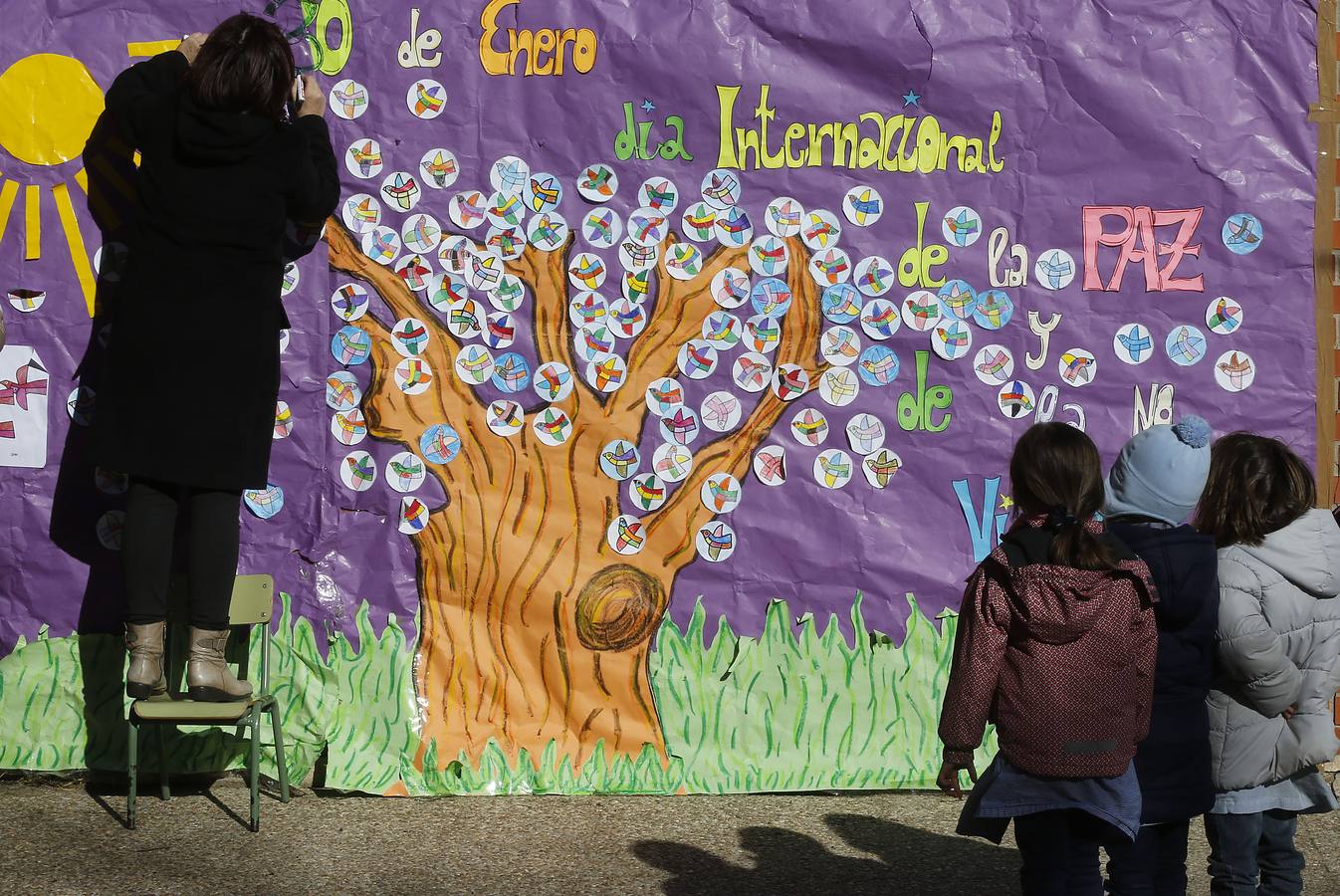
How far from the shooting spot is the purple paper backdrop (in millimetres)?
4723

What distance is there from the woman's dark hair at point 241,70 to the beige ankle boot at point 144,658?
154 cm

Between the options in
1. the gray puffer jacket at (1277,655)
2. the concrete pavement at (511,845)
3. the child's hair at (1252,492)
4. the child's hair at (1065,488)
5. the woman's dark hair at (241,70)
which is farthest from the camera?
the woman's dark hair at (241,70)

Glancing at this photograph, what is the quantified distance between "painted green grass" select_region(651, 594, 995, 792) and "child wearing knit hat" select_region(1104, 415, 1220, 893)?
1599mm

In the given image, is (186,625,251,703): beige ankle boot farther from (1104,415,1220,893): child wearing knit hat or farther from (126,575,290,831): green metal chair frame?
(1104,415,1220,893): child wearing knit hat

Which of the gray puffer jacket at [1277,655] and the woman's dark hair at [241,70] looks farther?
the woman's dark hair at [241,70]

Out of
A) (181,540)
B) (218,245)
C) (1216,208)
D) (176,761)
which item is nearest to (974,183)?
(1216,208)

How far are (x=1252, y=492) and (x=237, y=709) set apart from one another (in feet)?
9.30

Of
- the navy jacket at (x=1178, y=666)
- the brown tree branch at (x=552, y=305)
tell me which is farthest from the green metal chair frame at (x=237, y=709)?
the navy jacket at (x=1178, y=666)

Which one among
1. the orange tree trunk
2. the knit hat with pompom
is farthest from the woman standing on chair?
the knit hat with pompom

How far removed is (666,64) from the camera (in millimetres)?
4750

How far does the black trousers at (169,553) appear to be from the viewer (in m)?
4.27

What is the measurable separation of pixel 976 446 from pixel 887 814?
1.24 meters

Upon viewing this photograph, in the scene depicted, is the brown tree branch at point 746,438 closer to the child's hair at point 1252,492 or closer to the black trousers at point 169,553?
the black trousers at point 169,553

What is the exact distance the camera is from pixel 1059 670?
9.95 feet
